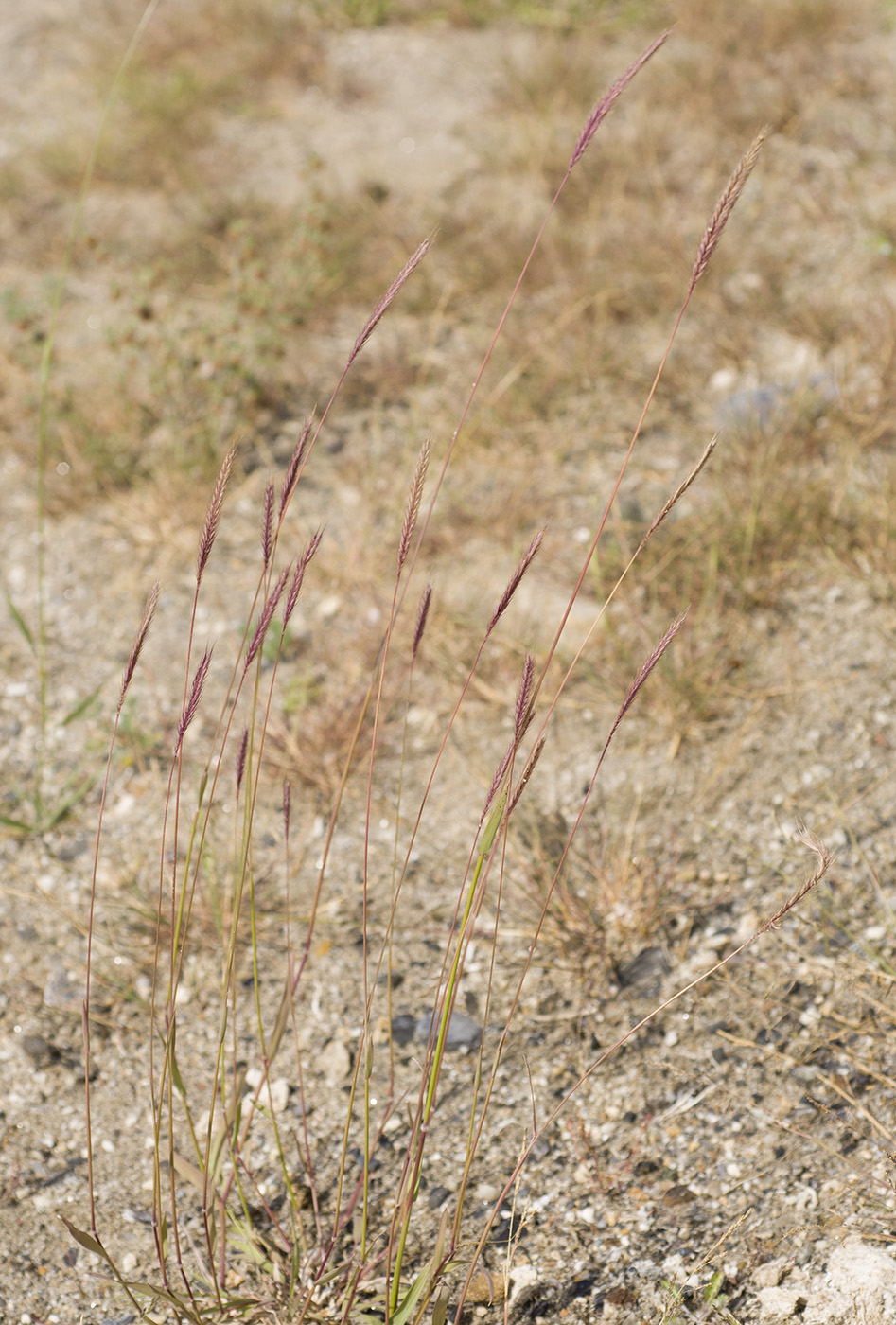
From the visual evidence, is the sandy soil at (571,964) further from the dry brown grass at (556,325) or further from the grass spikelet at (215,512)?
the grass spikelet at (215,512)

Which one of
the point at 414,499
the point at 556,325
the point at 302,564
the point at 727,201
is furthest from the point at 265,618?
the point at 556,325

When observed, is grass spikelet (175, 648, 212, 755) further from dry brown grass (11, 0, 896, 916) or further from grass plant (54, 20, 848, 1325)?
dry brown grass (11, 0, 896, 916)

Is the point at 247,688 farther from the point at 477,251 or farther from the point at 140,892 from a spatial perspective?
the point at 477,251

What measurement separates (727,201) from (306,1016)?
171cm

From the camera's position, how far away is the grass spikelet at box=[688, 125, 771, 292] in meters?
0.99

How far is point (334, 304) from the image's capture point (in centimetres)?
375

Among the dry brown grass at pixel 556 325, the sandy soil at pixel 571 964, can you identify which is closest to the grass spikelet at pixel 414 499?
the sandy soil at pixel 571 964

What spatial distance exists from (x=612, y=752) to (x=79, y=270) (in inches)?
124

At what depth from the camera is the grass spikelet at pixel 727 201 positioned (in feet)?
3.26

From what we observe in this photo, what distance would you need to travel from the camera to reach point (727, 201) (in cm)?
102

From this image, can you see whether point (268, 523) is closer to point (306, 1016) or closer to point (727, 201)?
point (727, 201)

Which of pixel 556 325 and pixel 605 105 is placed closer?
pixel 605 105

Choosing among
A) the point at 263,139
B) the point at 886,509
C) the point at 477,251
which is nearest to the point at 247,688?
the point at 886,509

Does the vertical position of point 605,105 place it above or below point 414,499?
above
